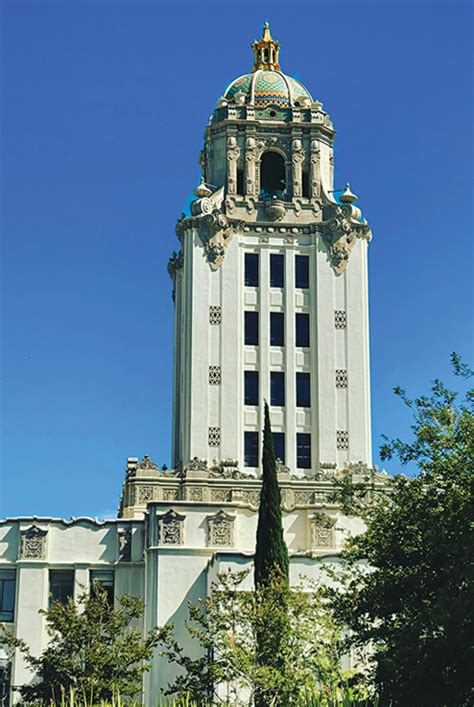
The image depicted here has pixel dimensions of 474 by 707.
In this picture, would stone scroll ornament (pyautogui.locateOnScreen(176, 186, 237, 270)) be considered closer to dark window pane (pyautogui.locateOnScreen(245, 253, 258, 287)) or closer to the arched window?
dark window pane (pyautogui.locateOnScreen(245, 253, 258, 287))

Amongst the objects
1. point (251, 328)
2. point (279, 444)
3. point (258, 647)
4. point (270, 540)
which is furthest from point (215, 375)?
point (258, 647)

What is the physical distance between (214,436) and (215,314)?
6876mm

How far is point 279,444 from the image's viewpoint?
68.2 m

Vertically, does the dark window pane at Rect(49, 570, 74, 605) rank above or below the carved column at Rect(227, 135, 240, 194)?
below

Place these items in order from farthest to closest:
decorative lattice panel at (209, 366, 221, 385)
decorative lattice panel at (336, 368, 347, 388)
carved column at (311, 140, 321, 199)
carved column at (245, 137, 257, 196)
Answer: carved column at (311, 140, 321, 199)
carved column at (245, 137, 257, 196)
decorative lattice panel at (336, 368, 347, 388)
decorative lattice panel at (209, 366, 221, 385)

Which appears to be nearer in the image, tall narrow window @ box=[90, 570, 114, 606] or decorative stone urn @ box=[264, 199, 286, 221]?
tall narrow window @ box=[90, 570, 114, 606]

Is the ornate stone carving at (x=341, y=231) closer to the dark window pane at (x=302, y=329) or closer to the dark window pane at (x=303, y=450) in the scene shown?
the dark window pane at (x=302, y=329)

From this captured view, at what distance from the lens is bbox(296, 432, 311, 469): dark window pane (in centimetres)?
6806

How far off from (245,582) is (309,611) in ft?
34.9

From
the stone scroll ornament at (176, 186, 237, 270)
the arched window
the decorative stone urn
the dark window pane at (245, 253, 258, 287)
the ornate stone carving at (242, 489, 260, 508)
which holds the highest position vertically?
the arched window

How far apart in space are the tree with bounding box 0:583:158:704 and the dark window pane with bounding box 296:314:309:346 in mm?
24961

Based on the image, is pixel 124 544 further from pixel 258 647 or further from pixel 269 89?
pixel 269 89

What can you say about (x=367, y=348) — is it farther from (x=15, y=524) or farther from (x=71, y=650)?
(x=71, y=650)

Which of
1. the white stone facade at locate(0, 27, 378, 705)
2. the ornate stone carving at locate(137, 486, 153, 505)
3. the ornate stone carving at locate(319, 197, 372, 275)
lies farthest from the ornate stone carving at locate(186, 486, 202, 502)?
the ornate stone carving at locate(319, 197, 372, 275)
